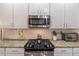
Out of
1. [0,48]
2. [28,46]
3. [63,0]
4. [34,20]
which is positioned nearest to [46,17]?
[34,20]

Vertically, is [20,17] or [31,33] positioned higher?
[20,17]

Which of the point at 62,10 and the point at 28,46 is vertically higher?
the point at 62,10

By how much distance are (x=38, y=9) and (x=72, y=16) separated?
2.39 ft

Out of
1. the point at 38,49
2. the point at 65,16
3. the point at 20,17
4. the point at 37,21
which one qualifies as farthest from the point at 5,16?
the point at 65,16

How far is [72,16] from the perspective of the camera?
3543 mm

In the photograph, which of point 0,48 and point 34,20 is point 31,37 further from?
point 0,48

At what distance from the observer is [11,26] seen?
3500 millimetres

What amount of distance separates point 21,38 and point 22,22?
453mm

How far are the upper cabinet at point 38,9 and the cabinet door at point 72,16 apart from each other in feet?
1.41

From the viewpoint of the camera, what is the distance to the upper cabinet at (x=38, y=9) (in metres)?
3.53

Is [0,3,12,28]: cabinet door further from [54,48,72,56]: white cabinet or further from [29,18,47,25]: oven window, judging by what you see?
[54,48,72,56]: white cabinet

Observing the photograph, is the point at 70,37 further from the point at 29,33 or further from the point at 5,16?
the point at 5,16

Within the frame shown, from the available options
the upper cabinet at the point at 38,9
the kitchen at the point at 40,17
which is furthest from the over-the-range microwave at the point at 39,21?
the upper cabinet at the point at 38,9

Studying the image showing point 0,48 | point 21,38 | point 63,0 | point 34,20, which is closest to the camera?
point 63,0
